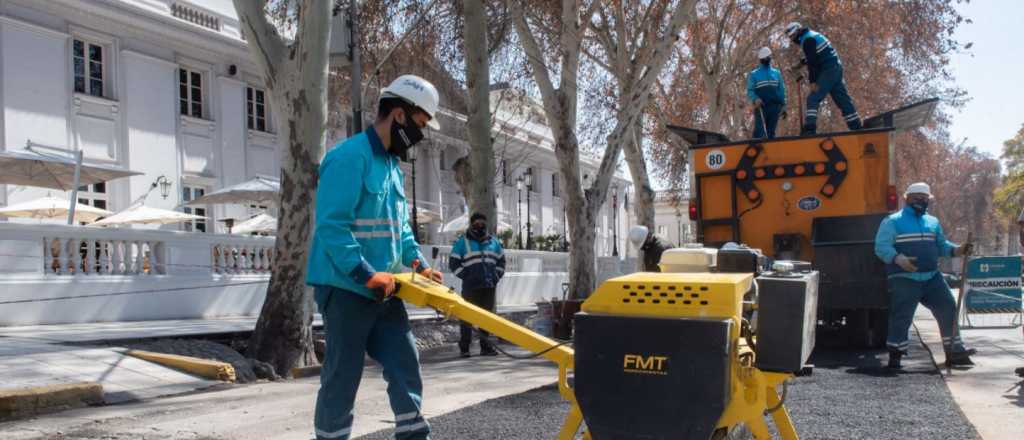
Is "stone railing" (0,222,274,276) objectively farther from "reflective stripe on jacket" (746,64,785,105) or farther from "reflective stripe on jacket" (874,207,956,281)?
"reflective stripe on jacket" (874,207,956,281)

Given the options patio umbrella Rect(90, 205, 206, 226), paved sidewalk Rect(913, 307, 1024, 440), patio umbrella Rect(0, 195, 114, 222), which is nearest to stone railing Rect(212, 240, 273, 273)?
patio umbrella Rect(90, 205, 206, 226)

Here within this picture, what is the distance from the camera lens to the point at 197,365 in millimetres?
8391

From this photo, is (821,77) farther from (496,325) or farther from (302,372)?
(496,325)

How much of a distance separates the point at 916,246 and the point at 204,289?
11.9m

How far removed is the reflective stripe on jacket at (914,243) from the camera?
8.60 meters

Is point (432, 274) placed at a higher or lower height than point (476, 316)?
higher

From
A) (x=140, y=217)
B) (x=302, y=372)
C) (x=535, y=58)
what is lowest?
(x=302, y=372)

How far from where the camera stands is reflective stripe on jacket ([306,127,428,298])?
3738mm

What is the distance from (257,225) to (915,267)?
18385 mm

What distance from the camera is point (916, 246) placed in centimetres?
862

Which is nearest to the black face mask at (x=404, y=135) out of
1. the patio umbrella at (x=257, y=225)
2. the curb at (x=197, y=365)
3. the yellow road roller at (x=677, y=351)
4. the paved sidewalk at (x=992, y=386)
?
the yellow road roller at (x=677, y=351)

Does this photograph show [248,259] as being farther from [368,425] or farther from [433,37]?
[368,425]

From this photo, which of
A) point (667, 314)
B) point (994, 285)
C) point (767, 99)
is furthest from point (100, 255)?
point (994, 285)

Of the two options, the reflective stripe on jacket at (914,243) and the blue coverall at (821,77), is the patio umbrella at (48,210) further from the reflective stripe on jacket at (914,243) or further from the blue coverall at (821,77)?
the reflective stripe on jacket at (914,243)
